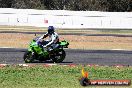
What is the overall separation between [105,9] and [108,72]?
47714mm

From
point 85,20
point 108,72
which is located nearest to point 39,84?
point 108,72

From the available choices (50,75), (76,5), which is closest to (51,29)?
(50,75)

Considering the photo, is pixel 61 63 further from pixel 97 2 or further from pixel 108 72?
pixel 97 2

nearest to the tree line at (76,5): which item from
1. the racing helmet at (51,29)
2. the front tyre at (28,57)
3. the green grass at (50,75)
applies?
the racing helmet at (51,29)

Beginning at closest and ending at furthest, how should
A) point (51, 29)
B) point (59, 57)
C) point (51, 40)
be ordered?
point (51, 29)
point (51, 40)
point (59, 57)

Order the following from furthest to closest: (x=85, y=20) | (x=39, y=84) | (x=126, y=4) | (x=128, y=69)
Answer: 1. (x=126, y=4)
2. (x=85, y=20)
3. (x=128, y=69)
4. (x=39, y=84)

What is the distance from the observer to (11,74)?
49.8 feet

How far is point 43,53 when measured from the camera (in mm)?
19703

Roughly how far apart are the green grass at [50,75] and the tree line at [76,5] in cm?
4569

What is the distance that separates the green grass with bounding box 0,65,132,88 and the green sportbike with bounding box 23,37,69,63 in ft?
7.79

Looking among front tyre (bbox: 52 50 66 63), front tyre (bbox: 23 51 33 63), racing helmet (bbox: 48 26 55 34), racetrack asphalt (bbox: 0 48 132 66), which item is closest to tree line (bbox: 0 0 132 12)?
racetrack asphalt (bbox: 0 48 132 66)

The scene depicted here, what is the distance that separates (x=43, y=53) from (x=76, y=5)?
4385cm

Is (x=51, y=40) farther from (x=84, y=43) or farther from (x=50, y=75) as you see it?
(x=84, y=43)

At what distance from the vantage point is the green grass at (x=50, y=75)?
1333cm
